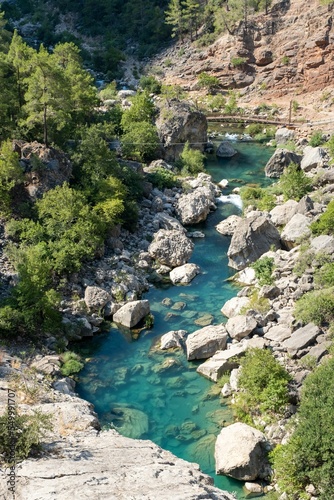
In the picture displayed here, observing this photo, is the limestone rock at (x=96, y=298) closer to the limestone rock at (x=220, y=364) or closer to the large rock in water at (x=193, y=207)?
the limestone rock at (x=220, y=364)

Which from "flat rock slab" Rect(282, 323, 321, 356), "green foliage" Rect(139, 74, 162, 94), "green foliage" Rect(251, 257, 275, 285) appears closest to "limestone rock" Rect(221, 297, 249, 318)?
"green foliage" Rect(251, 257, 275, 285)

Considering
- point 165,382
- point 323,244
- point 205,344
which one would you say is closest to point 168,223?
point 323,244

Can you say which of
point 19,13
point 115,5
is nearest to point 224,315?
point 115,5

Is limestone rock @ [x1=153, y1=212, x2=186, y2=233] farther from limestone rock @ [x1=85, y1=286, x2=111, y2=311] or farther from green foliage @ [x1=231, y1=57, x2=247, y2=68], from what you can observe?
green foliage @ [x1=231, y1=57, x2=247, y2=68]

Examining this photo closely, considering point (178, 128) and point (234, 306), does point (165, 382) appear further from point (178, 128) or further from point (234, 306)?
point (178, 128)

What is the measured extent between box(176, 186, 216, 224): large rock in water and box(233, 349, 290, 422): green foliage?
17.1 m

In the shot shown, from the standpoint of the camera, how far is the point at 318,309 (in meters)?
22.4

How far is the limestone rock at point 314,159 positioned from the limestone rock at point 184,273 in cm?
1717

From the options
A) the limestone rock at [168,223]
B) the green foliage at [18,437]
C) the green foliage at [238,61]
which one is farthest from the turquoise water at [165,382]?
the green foliage at [238,61]

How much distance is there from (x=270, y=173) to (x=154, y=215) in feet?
44.6

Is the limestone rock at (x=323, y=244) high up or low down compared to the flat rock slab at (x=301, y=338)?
up

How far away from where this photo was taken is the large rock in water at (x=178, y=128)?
4691cm

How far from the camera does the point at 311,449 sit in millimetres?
15727

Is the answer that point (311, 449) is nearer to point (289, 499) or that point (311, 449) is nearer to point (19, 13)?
point (289, 499)
